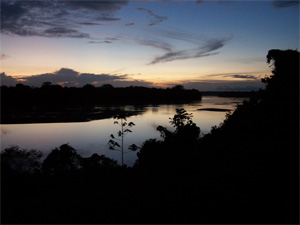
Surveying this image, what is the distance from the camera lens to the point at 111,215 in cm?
746

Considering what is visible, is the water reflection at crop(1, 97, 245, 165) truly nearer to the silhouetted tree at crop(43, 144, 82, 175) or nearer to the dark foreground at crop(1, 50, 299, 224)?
the silhouetted tree at crop(43, 144, 82, 175)

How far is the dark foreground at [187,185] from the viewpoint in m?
7.35

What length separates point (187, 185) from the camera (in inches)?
359

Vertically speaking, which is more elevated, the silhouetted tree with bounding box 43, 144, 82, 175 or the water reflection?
the silhouetted tree with bounding box 43, 144, 82, 175

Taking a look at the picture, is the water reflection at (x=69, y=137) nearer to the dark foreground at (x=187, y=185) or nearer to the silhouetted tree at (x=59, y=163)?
the silhouetted tree at (x=59, y=163)

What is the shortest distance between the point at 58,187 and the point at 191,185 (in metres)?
5.78

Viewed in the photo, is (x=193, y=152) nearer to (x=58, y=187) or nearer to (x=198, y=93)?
(x=58, y=187)

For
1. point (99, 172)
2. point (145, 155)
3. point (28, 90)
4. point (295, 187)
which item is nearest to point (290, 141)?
point (295, 187)

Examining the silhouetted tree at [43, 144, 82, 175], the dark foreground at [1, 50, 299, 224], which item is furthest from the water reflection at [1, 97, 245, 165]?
the dark foreground at [1, 50, 299, 224]

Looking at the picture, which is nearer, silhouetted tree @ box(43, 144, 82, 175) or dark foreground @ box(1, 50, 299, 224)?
dark foreground @ box(1, 50, 299, 224)

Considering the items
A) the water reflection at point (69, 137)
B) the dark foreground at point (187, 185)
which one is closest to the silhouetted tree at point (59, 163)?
the dark foreground at point (187, 185)

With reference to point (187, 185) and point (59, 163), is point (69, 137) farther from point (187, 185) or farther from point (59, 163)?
point (187, 185)

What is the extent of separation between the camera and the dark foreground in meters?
7.35

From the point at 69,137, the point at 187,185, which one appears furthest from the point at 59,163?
the point at 69,137
